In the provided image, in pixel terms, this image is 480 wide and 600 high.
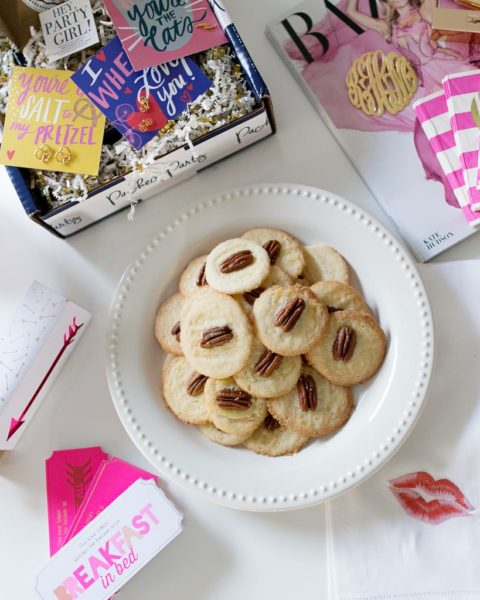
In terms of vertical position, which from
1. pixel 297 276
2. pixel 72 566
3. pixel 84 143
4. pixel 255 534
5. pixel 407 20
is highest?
pixel 84 143

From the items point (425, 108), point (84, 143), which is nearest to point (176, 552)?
point (84, 143)

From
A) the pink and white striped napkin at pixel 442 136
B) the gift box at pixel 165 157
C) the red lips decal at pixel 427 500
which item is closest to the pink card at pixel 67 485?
the gift box at pixel 165 157

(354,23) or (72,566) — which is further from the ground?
(354,23)

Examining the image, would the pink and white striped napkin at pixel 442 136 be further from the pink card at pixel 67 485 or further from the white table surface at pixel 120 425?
the pink card at pixel 67 485

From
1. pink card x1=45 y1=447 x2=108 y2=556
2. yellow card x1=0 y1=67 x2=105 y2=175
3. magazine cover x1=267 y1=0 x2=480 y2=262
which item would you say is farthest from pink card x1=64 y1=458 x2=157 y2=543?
magazine cover x1=267 y1=0 x2=480 y2=262

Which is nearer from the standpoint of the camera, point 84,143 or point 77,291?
point 84,143

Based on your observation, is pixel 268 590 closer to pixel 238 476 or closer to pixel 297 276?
Result: pixel 238 476
